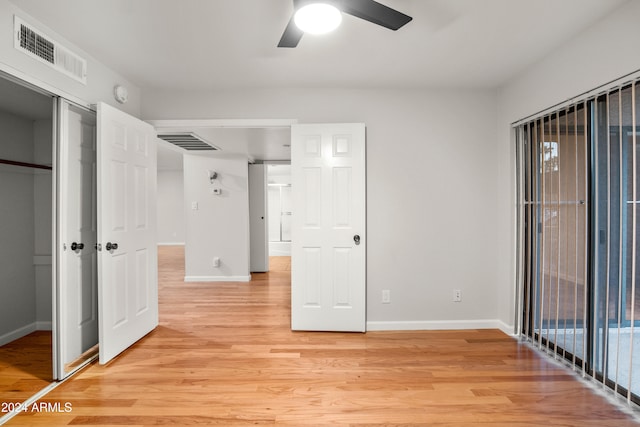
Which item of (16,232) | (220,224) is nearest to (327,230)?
(16,232)

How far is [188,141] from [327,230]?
2.66 metres

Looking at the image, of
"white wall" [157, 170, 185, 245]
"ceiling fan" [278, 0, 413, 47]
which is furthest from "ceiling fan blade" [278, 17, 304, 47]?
"white wall" [157, 170, 185, 245]

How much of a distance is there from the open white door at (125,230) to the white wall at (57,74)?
216 millimetres

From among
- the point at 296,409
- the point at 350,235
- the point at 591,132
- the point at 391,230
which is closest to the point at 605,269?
the point at 591,132

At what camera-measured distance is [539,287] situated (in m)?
2.83

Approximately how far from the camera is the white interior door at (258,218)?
21.5 feet

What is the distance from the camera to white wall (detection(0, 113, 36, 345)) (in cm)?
311

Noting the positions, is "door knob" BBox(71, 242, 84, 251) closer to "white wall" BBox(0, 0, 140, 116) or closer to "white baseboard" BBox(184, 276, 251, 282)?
"white wall" BBox(0, 0, 140, 116)

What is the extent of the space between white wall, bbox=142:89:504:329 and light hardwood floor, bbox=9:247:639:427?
357mm

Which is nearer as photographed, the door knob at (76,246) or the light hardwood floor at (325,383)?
the light hardwood floor at (325,383)

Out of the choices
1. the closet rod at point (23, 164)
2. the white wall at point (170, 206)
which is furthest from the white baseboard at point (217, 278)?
the white wall at point (170, 206)

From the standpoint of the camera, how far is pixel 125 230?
9.28ft

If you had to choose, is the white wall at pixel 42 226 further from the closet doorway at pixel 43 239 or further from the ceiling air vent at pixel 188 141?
the ceiling air vent at pixel 188 141

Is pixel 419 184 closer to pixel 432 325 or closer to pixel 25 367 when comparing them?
pixel 432 325
